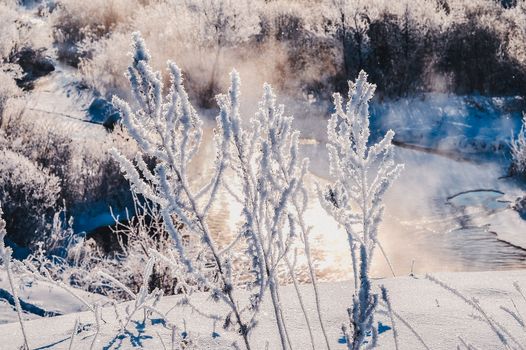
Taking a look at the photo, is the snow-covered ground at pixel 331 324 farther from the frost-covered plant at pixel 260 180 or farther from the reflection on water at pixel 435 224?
the reflection on water at pixel 435 224

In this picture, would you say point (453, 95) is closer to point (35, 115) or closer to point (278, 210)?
point (35, 115)

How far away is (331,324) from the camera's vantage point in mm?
2799

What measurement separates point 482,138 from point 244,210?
35.2 ft

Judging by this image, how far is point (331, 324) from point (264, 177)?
1649 millimetres

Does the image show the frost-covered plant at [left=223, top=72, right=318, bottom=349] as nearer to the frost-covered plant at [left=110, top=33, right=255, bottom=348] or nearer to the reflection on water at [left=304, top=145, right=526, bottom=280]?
the frost-covered plant at [left=110, top=33, right=255, bottom=348]

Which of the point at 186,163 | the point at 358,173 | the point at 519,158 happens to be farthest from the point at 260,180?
the point at 519,158

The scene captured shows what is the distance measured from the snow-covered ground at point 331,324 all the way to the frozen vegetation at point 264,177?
0.05ft

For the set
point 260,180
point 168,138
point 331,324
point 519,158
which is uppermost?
point 168,138

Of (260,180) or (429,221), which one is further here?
(429,221)

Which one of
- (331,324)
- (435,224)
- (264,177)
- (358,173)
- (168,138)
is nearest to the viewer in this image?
(168,138)

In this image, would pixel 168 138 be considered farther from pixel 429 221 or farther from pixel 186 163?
pixel 429 221

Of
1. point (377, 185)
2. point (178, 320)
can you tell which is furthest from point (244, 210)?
point (178, 320)

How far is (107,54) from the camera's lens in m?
13.7

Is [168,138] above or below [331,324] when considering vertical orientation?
above
